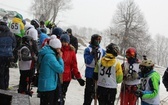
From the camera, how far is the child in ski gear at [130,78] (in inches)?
270

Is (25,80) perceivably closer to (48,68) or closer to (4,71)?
(4,71)

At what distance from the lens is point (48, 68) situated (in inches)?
221

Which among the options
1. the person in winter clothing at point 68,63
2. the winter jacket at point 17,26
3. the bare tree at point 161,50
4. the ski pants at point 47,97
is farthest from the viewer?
the bare tree at point 161,50

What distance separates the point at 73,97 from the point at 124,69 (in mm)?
2898

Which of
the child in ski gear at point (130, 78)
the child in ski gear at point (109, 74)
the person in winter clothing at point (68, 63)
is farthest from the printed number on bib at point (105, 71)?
the child in ski gear at point (130, 78)

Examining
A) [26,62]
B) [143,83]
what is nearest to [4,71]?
[26,62]

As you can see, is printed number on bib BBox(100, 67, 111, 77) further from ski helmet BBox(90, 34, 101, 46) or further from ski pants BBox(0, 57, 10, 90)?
ski pants BBox(0, 57, 10, 90)

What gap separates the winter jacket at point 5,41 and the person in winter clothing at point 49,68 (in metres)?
1.95

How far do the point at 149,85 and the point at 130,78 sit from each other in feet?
3.06

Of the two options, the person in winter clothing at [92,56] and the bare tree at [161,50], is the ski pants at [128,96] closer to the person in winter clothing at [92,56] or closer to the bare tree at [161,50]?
the person in winter clothing at [92,56]

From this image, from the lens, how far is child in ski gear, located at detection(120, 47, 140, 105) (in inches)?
270

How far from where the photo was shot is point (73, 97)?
9.27 m

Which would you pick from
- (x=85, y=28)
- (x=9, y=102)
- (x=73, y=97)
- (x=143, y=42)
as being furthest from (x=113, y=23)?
(x=85, y=28)

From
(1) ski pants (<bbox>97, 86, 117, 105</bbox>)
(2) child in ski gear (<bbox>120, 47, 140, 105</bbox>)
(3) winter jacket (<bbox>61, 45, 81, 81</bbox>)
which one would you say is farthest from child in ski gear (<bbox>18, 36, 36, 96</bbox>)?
(2) child in ski gear (<bbox>120, 47, 140, 105</bbox>)
